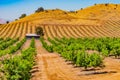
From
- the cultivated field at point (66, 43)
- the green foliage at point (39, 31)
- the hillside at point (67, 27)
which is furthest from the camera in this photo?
the hillside at point (67, 27)

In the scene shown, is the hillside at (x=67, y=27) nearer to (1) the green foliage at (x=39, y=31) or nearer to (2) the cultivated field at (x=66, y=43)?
(2) the cultivated field at (x=66, y=43)

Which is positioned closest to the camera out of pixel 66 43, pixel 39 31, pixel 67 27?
pixel 66 43

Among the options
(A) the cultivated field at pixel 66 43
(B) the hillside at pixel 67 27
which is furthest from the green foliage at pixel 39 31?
(A) the cultivated field at pixel 66 43

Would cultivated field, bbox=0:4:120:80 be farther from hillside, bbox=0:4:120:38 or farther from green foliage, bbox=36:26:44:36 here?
green foliage, bbox=36:26:44:36

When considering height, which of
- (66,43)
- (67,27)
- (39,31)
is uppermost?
(67,27)

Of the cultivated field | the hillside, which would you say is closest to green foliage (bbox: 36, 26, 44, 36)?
the hillside

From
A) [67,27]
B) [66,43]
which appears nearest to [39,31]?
[67,27]

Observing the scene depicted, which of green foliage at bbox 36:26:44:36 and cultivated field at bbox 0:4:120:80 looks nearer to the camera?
cultivated field at bbox 0:4:120:80

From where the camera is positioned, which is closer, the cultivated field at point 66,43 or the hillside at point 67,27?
the cultivated field at point 66,43

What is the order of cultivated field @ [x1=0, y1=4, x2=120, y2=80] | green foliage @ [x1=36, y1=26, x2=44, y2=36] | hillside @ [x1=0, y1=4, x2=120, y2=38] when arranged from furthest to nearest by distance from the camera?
1. hillside @ [x1=0, y1=4, x2=120, y2=38]
2. green foliage @ [x1=36, y1=26, x2=44, y2=36]
3. cultivated field @ [x1=0, y1=4, x2=120, y2=80]

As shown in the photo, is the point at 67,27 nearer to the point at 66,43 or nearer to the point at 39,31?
the point at 39,31

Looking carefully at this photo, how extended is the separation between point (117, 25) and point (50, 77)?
14440 centimetres

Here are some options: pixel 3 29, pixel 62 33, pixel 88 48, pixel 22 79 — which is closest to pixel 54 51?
pixel 88 48

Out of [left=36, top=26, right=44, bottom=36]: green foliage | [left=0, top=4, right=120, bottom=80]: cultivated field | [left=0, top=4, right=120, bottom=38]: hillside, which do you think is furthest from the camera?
[left=0, top=4, right=120, bottom=38]: hillside
